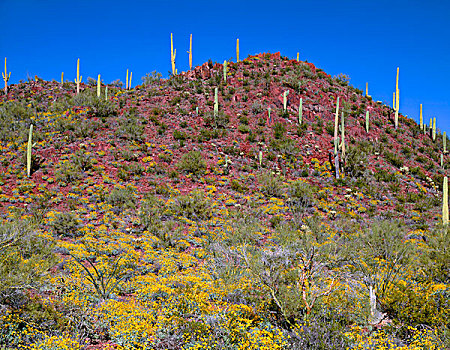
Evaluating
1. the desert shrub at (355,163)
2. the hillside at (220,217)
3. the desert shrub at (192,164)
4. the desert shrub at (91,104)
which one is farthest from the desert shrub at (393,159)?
the desert shrub at (91,104)

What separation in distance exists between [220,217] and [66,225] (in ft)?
23.1

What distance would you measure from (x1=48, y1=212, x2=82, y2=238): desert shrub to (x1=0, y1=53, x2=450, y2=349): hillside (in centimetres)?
9

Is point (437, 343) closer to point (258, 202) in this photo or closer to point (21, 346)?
point (21, 346)

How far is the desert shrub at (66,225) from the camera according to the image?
13164 millimetres

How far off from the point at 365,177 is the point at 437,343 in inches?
678

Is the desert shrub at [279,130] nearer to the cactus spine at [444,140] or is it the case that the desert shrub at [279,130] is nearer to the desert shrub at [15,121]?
the cactus spine at [444,140]

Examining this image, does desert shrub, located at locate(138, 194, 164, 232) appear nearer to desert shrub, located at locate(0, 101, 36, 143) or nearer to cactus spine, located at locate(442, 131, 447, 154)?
desert shrub, located at locate(0, 101, 36, 143)

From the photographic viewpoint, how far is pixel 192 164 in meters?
20.5

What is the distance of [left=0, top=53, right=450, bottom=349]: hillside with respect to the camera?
656 cm

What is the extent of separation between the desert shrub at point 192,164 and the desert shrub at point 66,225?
25.7 feet

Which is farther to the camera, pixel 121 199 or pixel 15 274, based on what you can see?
pixel 121 199

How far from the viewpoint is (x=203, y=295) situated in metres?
7.56

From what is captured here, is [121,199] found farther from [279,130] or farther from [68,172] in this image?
[279,130]

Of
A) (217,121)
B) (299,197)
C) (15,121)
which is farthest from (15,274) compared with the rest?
(15,121)
